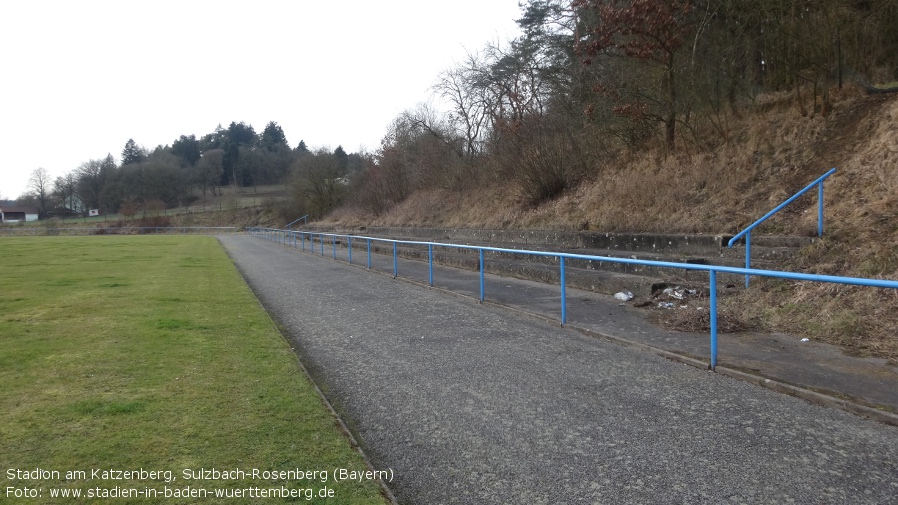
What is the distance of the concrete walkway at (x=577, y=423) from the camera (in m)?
3.05

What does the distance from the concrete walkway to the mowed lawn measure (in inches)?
16.2

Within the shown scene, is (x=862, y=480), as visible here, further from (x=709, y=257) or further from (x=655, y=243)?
(x=655, y=243)

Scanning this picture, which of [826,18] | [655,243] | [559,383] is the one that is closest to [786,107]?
[826,18]

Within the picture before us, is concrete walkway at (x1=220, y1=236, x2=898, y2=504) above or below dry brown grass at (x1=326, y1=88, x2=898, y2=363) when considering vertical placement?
below

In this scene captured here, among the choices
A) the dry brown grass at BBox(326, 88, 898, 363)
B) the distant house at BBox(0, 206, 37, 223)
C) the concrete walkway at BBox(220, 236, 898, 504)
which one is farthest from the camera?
the distant house at BBox(0, 206, 37, 223)

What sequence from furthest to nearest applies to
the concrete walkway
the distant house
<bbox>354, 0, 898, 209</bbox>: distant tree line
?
the distant house, <bbox>354, 0, 898, 209</bbox>: distant tree line, the concrete walkway

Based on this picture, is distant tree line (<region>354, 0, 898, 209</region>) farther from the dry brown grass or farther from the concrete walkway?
the concrete walkway

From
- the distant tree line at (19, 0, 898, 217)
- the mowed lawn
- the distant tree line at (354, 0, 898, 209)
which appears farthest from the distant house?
the mowed lawn

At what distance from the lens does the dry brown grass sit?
6113 mm

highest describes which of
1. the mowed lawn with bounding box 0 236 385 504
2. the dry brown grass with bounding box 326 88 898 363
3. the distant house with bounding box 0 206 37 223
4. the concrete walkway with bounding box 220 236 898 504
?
the distant house with bounding box 0 206 37 223

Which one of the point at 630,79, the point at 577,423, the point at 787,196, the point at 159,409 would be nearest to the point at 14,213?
the point at 630,79

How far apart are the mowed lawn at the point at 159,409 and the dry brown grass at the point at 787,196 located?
5179 millimetres

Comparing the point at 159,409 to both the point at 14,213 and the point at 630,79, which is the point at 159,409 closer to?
the point at 630,79

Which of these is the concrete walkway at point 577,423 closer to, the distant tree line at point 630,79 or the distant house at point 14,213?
the distant tree line at point 630,79
